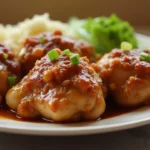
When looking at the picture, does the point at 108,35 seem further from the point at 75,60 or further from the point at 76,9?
the point at 76,9

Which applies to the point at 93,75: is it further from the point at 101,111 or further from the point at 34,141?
the point at 34,141

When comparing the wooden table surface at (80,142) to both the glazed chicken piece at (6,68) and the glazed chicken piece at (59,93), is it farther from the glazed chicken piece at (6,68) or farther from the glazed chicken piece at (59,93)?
the glazed chicken piece at (6,68)

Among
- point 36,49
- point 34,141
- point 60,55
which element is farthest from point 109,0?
point 34,141

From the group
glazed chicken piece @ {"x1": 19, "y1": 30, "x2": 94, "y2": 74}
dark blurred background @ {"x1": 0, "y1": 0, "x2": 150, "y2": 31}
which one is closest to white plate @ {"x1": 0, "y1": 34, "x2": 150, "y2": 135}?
glazed chicken piece @ {"x1": 19, "y1": 30, "x2": 94, "y2": 74}

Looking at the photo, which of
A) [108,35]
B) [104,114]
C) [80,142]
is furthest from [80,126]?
[108,35]

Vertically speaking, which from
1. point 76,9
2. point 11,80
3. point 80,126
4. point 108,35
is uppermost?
point 76,9

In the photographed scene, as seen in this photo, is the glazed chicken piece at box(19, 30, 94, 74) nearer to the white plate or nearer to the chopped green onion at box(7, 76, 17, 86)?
the chopped green onion at box(7, 76, 17, 86)
